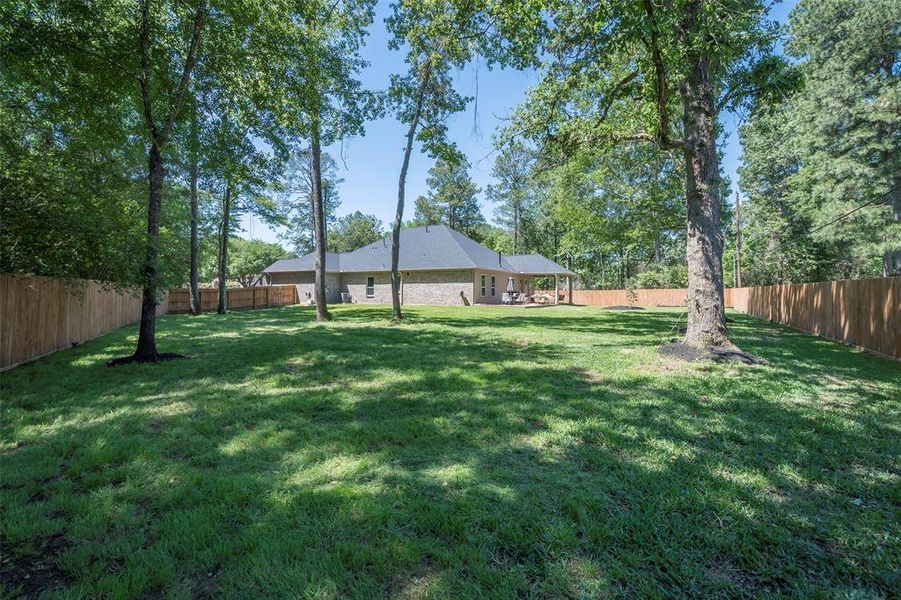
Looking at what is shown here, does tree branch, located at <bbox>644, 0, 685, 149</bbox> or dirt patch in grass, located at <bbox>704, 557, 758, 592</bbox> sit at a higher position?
tree branch, located at <bbox>644, 0, 685, 149</bbox>

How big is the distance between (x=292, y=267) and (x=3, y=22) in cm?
2497

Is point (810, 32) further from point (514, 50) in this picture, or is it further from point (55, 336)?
point (55, 336)

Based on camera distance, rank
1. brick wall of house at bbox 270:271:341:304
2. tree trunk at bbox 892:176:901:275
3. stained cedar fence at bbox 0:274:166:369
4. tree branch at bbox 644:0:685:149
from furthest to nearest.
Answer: brick wall of house at bbox 270:271:341:304
tree trunk at bbox 892:176:901:275
stained cedar fence at bbox 0:274:166:369
tree branch at bbox 644:0:685:149

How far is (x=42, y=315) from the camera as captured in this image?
23.7 feet

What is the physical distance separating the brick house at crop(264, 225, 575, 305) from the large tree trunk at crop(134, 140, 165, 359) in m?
18.0

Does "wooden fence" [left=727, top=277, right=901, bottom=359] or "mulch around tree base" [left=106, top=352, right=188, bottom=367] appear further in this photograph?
"wooden fence" [left=727, top=277, right=901, bottom=359]

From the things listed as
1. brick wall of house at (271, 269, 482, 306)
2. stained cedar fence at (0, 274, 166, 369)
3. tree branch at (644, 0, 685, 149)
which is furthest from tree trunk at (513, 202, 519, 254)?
stained cedar fence at (0, 274, 166, 369)

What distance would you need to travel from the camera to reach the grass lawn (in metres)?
1.92

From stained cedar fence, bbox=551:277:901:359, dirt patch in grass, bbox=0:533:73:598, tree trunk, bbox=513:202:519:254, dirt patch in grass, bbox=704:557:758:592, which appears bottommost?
dirt patch in grass, bbox=704:557:758:592

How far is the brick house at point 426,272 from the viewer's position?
25078 mm

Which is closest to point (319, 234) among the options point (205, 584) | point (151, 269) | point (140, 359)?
point (151, 269)

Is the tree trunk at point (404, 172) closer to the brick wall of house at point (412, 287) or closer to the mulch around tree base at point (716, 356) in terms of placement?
the mulch around tree base at point (716, 356)

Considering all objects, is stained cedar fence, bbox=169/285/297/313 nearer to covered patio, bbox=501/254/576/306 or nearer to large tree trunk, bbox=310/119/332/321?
large tree trunk, bbox=310/119/332/321

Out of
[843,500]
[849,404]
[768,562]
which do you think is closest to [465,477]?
[768,562]
